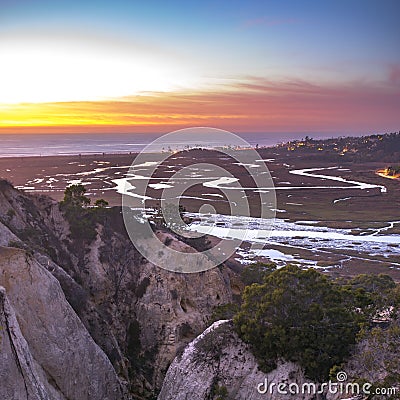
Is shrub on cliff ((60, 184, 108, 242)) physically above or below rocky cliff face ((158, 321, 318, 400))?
above

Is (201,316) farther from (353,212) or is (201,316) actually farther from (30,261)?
(353,212)

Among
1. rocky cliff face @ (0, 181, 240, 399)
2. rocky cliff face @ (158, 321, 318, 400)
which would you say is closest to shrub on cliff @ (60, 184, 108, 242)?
rocky cliff face @ (0, 181, 240, 399)

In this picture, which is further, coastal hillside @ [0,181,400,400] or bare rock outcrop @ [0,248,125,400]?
bare rock outcrop @ [0,248,125,400]

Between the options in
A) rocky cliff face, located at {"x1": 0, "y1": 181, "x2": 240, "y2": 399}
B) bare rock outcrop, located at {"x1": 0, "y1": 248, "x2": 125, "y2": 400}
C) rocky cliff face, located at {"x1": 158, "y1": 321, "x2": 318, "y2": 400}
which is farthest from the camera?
rocky cliff face, located at {"x1": 0, "y1": 181, "x2": 240, "y2": 399}

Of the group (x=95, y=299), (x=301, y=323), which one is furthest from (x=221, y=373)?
(x=95, y=299)

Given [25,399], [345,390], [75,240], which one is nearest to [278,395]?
[345,390]

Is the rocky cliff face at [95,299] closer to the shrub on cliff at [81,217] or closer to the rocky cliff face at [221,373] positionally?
the shrub on cliff at [81,217]

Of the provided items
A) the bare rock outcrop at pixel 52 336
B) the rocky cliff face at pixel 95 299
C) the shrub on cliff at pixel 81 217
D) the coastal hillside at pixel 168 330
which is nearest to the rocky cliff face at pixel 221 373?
the coastal hillside at pixel 168 330

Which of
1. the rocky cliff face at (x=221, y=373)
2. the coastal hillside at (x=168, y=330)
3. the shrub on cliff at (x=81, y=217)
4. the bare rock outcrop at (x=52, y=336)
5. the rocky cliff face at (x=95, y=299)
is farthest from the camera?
the shrub on cliff at (x=81, y=217)

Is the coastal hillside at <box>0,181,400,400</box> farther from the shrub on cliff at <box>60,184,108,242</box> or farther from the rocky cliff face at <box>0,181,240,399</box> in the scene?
the shrub on cliff at <box>60,184,108,242</box>
